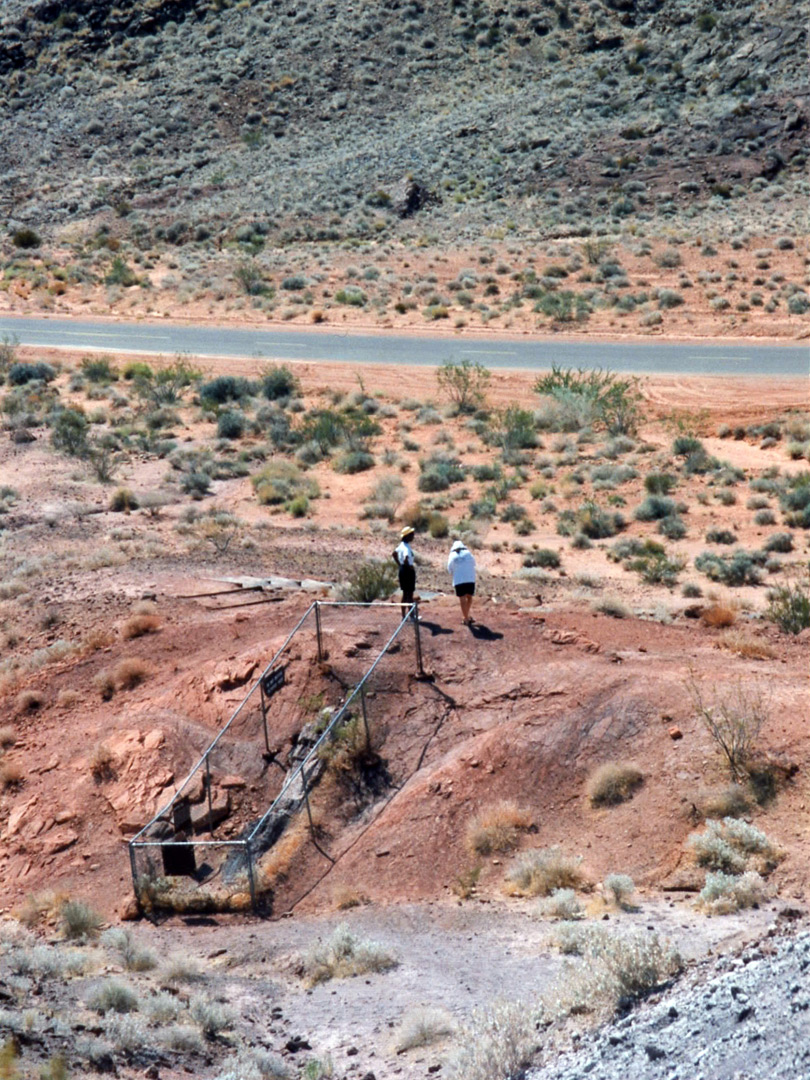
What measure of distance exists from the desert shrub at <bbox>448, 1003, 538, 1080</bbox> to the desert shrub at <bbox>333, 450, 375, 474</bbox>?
828 inches

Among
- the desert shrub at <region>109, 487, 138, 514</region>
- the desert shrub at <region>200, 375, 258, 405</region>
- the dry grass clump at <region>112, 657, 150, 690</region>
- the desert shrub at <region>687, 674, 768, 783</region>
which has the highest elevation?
the desert shrub at <region>687, 674, 768, 783</region>

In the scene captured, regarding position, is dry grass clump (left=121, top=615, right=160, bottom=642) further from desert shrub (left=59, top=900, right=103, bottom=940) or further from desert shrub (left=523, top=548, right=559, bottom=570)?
desert shrub (left=523, top=548, right=559, bottom=570)

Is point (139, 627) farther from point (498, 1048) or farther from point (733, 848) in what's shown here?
point (498, 1048)

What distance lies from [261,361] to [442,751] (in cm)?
2690

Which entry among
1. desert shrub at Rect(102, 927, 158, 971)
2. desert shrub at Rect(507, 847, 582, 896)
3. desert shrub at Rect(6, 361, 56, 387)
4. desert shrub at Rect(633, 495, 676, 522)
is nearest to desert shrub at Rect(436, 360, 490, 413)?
desert shrub at Rect(633, 495, 676, 522)

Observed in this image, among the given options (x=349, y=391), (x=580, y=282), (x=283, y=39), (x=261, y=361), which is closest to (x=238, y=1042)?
(x=349, y=391)

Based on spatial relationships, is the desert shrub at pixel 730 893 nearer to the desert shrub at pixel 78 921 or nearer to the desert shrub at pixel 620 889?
the desert shrub at pixel 620 889

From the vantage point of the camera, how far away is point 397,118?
68.9 meters

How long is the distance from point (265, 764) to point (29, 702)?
3995 mm

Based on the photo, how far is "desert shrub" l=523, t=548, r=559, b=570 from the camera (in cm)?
2314

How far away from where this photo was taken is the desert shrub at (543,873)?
1215cm

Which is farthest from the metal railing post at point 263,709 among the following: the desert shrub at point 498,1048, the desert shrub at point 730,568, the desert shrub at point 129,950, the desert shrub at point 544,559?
the desert shrub at point 730,568

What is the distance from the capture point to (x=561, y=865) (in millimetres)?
12242

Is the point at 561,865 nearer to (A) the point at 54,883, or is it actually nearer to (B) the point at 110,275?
(A) the point at 54,883
